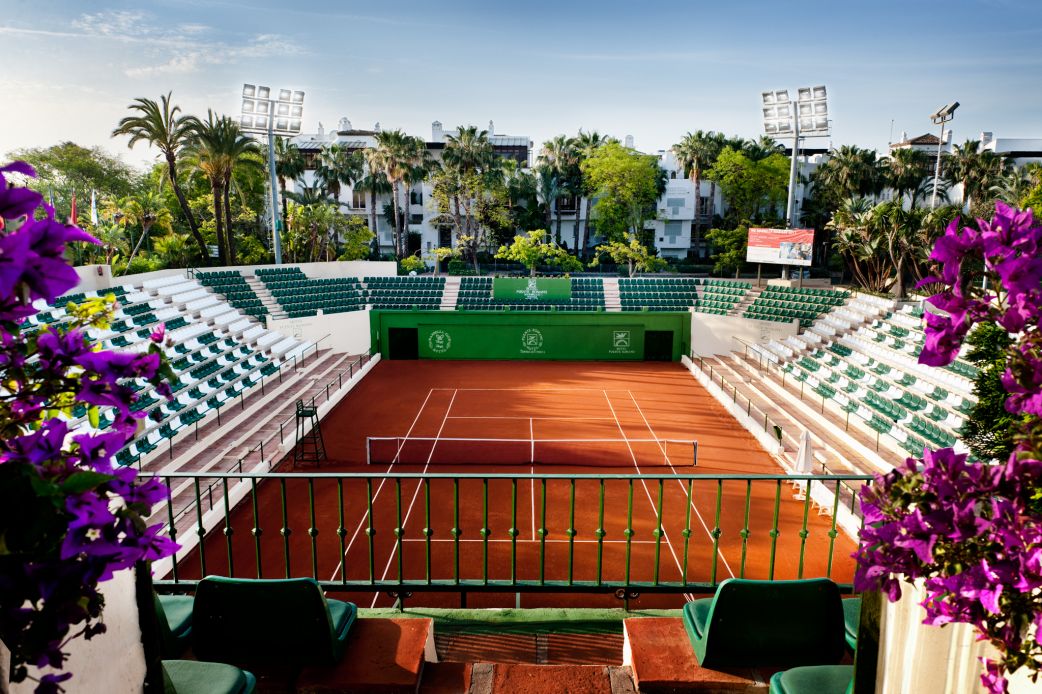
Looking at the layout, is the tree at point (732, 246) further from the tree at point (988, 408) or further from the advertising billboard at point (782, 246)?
the tree at point (988, 408)

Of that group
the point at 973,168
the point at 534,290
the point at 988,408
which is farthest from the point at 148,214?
the point at 973,168

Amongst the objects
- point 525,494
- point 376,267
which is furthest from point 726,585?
point 376,267

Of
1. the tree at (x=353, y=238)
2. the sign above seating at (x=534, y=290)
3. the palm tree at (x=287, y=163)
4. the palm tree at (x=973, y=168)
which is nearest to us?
the sign above seating at (x=534, y=290)

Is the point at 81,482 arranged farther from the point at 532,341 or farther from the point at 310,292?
the point at 310,292

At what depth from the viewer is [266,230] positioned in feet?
169

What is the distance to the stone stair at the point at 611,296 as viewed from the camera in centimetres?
3269

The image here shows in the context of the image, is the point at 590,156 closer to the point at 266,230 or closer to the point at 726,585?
the point at 266,230

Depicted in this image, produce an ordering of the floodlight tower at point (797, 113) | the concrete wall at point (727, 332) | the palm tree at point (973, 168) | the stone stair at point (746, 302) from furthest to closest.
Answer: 1. the palm tree at point (973, 168)
2. the floodlight tower at point (797, 113)
3. the stone stair at point (746, 302)
4. the concrete wall at point (727, 332)

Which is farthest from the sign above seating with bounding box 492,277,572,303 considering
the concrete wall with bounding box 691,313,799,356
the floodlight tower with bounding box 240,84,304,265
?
the floodlight tower with bounding box 240,84,304,265

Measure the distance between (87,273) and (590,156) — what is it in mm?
→ 37872

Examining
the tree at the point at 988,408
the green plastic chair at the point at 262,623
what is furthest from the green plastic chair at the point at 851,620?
the tree at the point at 988,408

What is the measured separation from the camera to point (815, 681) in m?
3.47

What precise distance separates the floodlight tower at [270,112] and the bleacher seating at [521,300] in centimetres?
904

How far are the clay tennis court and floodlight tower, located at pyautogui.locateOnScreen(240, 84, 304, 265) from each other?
14386 millimetres
